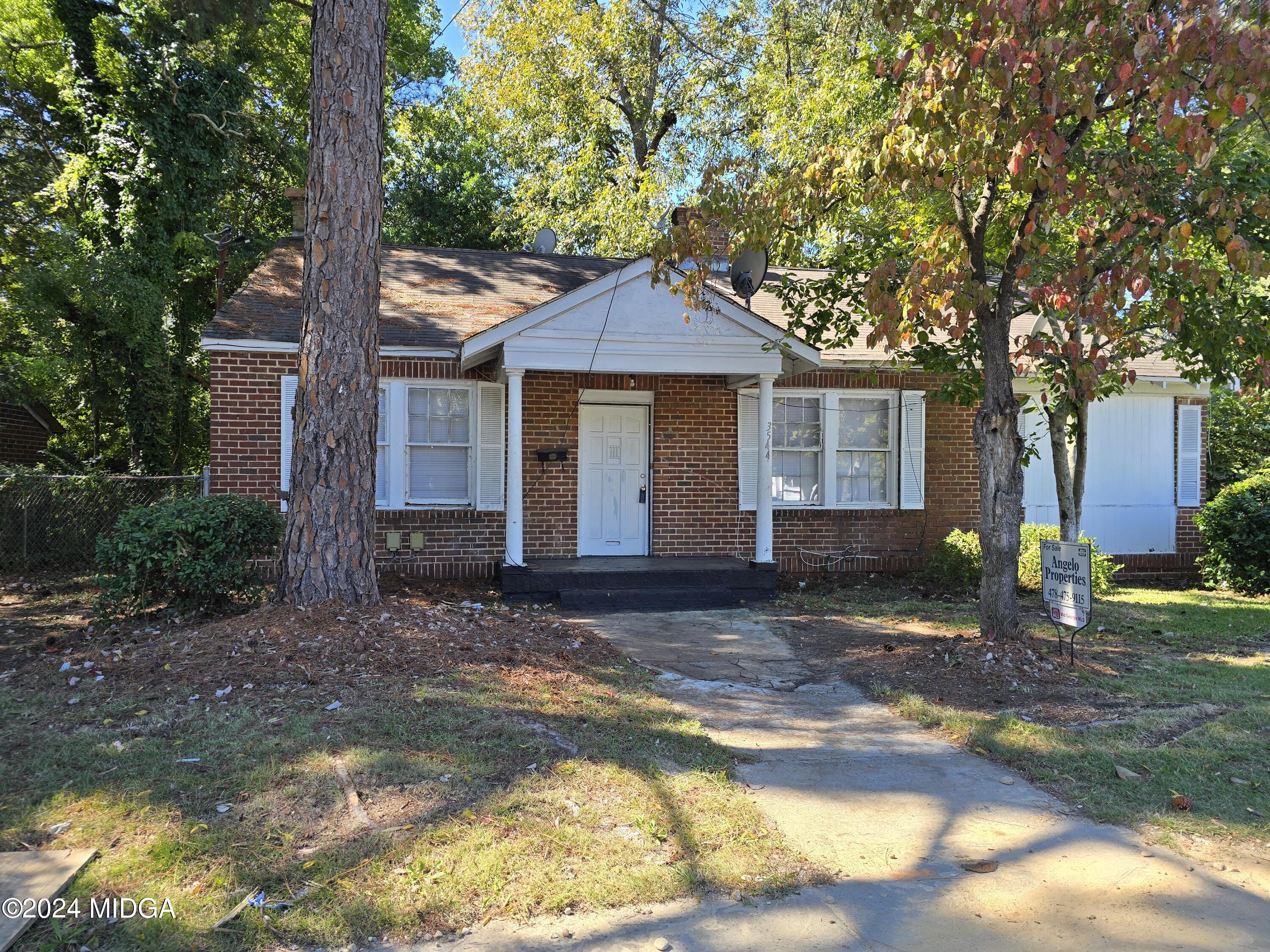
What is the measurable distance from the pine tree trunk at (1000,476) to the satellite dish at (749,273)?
4.49m

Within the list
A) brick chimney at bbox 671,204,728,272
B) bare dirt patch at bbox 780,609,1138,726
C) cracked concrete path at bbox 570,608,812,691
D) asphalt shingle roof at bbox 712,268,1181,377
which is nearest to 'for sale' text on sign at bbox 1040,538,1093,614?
bare dirt patch at bbox 780,609,1138,726

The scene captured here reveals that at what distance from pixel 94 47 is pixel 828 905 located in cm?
1774

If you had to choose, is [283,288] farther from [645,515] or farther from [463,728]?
[463,728]

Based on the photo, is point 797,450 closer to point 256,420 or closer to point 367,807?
point 256,420

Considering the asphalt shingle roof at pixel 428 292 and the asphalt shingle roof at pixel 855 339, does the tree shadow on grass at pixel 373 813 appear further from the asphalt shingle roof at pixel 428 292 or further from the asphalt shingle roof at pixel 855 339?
the asphalt shingle roof at pixel 855 339

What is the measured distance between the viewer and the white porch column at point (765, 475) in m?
11.3

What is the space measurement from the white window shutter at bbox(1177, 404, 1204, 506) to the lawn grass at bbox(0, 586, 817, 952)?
12.2 meters

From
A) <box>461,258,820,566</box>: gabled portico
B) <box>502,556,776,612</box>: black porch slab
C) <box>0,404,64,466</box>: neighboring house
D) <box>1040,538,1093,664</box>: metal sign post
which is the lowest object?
<box>502,556,776,612</box>: black porch slab

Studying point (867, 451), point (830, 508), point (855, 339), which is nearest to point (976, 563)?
point (830, 508)

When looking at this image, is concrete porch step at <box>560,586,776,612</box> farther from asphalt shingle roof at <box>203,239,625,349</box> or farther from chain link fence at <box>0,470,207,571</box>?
chain link fence at <box>0,470,207,571</box>

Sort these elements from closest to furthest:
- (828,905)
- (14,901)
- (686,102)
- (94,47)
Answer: (14,901)
(828,905)
(94,47)
(686,102)

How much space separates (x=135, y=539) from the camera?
7.22 m

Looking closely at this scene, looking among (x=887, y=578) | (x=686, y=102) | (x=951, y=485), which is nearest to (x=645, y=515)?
(x=887, y=578)

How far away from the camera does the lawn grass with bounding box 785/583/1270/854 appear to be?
4422 mm
